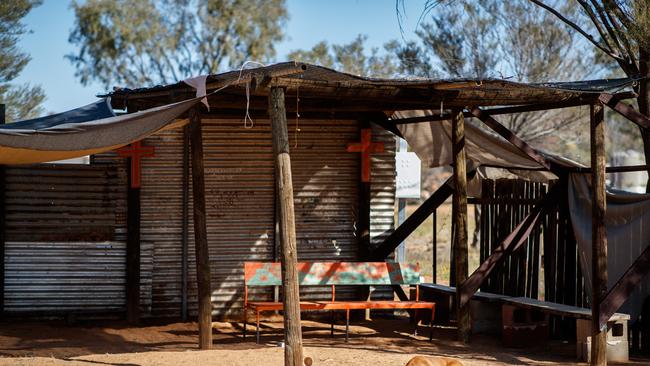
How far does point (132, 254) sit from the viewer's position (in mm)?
11484

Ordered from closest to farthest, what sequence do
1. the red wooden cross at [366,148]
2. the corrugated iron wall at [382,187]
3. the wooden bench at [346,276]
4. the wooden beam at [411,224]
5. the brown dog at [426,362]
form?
the brown dog at [426,362]
the wooden bench at [346,276]
the wooden beam at [411,224]
the red wooden cross at [366,148]
the corrugated iron wall at [382,187]

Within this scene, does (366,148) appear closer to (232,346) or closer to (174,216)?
(174,216)

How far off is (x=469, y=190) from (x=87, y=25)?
27030 mm

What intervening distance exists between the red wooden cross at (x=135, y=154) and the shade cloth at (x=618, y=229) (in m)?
5.32

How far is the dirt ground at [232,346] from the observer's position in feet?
28.3

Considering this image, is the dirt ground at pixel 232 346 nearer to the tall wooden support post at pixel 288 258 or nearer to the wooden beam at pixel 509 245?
the wooden beam at pixel 509 245

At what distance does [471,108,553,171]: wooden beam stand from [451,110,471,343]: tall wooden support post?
0.79 feet

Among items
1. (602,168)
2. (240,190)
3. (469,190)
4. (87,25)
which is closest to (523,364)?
(602,168)

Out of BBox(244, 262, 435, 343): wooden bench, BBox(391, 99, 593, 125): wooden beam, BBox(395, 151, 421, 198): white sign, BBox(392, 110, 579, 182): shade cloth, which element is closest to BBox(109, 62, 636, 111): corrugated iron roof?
BBox(391, 99, 593, 125): wooden beam

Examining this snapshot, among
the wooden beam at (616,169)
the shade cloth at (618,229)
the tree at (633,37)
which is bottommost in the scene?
the shade cloth at (618,229)

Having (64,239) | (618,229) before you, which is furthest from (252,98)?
(618,229)

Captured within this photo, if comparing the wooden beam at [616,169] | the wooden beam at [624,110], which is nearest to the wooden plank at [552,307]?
the wooden beam at [616,169]

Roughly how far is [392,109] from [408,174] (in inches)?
137

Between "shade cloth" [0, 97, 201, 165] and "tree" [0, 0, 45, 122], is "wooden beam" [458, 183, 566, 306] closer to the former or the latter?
"shade cloth" [0, 97, 201, 165]
